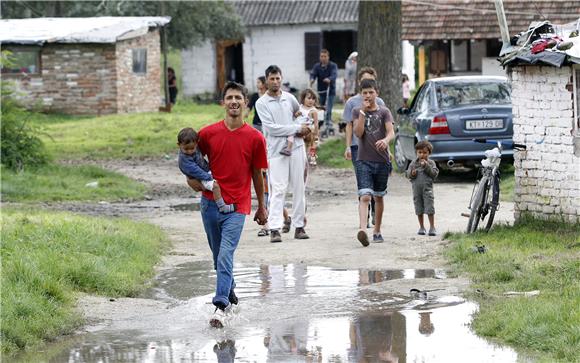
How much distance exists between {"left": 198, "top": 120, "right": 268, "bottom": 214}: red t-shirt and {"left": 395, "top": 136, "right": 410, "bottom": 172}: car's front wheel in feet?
38.8

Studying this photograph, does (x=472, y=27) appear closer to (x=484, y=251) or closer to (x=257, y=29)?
(x=257, y=29)

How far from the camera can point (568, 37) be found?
12820 mm

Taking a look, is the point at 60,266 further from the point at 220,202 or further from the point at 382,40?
the point at 382,40

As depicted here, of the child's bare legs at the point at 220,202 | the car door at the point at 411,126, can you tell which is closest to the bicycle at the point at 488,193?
the child's bare legs at the point at 220,202

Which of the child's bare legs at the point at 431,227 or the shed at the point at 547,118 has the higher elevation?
the shed at the point at 547,118

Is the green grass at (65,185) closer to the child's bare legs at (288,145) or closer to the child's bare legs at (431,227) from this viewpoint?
the child's bare legs at (288,145)

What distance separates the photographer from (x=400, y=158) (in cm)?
2208

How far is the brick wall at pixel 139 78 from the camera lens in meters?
37.2

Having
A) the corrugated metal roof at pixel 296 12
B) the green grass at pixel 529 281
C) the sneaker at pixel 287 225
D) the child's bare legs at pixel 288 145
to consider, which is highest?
the corrugated metal roof at pixel 296 12

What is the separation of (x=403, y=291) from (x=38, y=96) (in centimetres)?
2824

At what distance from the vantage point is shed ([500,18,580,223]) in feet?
41.3

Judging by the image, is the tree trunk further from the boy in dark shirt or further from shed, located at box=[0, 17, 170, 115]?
shed, located at box=[0, 17, 170, 115]

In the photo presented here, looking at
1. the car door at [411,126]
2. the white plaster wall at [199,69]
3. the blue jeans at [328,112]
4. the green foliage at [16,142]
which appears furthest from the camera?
the white plaster wall at [199,69]

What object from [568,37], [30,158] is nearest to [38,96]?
[30,158]
